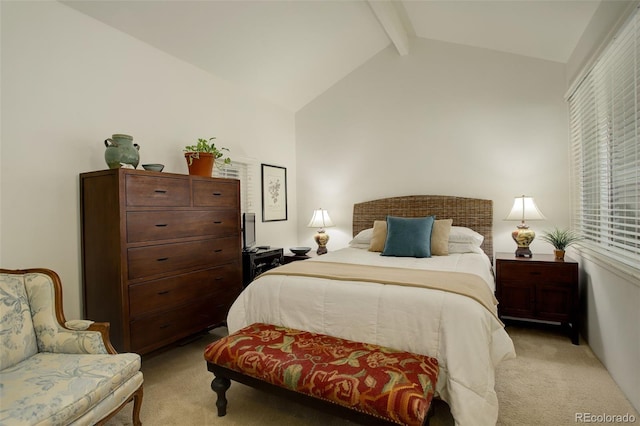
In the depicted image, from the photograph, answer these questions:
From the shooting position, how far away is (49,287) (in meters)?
1.90

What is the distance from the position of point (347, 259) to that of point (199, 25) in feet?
8.21

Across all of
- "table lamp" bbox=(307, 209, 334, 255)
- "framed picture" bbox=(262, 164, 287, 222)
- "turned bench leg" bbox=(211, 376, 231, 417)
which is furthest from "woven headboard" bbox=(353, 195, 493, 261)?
"turned bench leg" bbox=(211, 376, 231, 417)

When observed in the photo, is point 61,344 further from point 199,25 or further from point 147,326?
point 199,25

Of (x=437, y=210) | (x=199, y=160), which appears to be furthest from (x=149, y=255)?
(x=437, y=210)

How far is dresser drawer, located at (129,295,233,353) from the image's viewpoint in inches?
92.6

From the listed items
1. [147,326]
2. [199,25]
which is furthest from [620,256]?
[199,25]

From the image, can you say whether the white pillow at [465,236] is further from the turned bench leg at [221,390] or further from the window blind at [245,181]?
the turned bench leg at [221,390]

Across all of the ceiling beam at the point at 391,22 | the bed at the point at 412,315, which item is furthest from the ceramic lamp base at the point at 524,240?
the ceiling beam at the point at 391,22

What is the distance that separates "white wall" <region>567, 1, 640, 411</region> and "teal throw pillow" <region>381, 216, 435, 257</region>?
4.27 ft

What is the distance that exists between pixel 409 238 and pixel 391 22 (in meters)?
2.26

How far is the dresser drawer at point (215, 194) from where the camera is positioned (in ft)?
9.25

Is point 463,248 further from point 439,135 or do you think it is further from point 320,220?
point 320,220

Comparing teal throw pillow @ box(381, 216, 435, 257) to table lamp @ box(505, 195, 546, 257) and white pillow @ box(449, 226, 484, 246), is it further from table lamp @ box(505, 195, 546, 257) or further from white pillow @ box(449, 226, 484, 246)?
table lamp @ box(505, 195, 546, 257)

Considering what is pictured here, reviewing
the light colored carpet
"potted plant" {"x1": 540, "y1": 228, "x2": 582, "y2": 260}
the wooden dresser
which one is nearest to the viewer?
the light colored carpet
